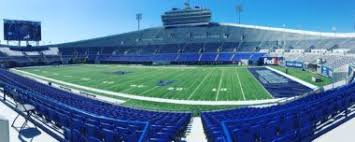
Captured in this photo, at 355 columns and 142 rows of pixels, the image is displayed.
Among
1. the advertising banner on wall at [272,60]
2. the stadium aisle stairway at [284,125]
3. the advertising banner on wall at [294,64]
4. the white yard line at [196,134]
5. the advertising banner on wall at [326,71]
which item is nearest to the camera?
the stadium aisle stairway at [284,125]

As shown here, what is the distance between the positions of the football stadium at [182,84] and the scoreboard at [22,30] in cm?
28

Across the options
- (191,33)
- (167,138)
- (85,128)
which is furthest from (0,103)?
(191,33)

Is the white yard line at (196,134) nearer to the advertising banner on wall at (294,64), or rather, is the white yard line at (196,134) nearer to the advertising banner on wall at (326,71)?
the advertising banner on wall at (326,71)

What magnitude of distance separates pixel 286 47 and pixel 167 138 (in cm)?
9034

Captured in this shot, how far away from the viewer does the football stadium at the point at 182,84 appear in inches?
341

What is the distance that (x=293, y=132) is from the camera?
8.23m

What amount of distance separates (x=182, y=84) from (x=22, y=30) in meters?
67.4

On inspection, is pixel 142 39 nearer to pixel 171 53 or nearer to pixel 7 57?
pixel 171 53

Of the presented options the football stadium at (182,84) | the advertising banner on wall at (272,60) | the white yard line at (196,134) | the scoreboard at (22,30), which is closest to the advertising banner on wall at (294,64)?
the football stadium at (182,84)

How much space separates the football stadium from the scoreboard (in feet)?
0.91

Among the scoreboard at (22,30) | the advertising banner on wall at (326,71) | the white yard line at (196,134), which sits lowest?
the white yard line at (196,134)

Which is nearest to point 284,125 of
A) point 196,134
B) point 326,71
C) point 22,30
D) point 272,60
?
point 196,134

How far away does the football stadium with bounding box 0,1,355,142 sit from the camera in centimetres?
866

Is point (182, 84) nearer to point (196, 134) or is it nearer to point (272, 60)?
point (196, 134)
